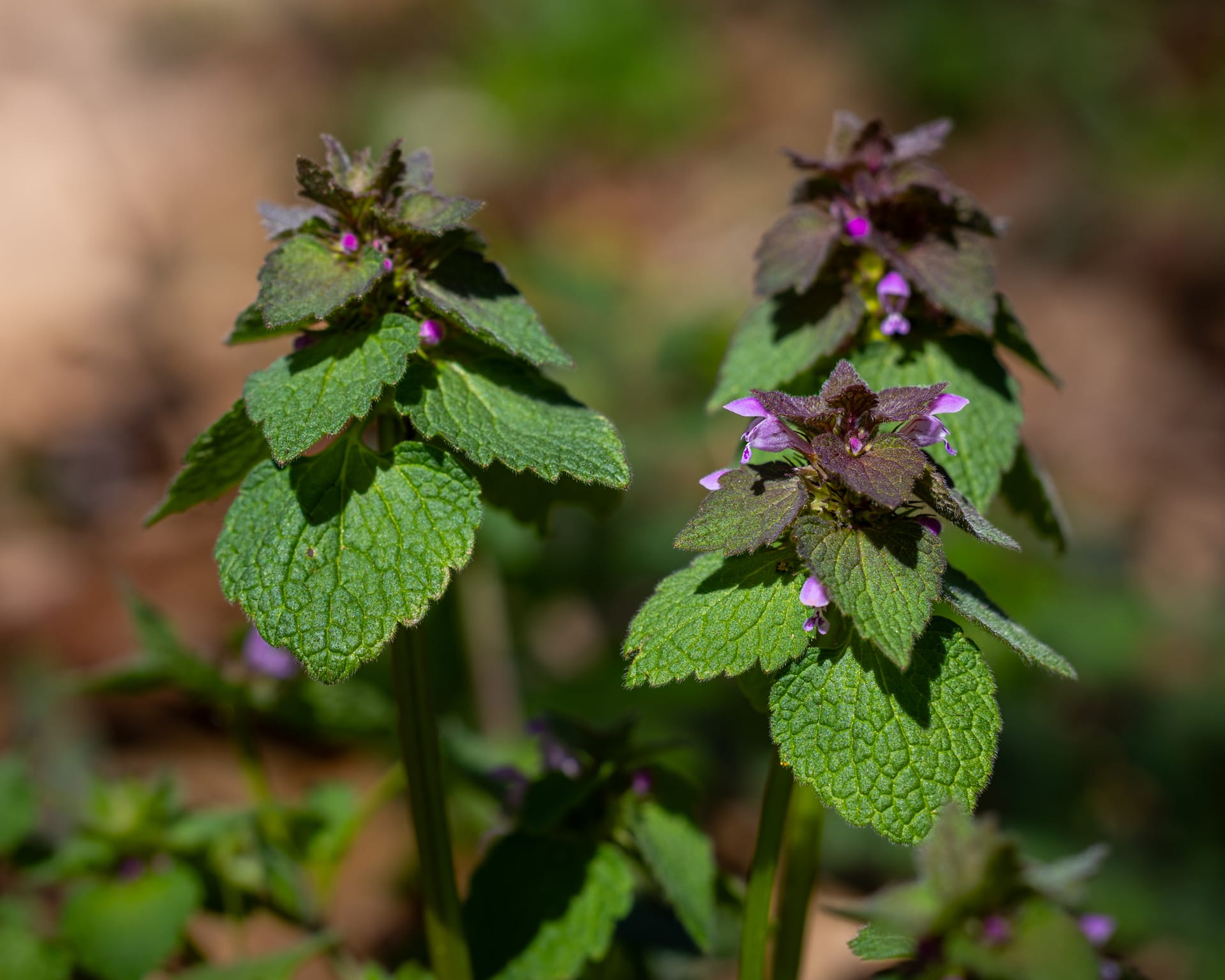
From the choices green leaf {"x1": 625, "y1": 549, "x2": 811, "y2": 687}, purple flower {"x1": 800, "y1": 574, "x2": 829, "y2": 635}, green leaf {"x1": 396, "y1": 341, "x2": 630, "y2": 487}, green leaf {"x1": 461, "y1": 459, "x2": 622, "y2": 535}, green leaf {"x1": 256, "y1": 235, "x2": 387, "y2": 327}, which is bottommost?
green leaf {"x1": 461, "y1": 459, "x2": 622, "y2": 535}

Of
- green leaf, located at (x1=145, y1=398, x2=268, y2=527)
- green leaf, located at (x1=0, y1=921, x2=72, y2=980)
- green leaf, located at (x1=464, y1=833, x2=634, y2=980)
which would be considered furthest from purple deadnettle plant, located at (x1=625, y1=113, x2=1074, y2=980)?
green leaf, located at (x1=0, y1=921, x2=72, y2=980)

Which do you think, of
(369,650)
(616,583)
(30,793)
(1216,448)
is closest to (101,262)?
(616,583)

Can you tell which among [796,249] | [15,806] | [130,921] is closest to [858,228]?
[796,249]

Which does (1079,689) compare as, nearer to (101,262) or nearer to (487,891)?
(487,891)

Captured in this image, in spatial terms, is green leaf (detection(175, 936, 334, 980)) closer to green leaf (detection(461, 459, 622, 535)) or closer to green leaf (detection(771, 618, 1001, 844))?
green leaf (detection(461, 459, 622, 535))

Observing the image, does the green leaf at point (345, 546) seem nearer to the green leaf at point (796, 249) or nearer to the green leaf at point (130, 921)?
the green leaf at point (796, 249)
